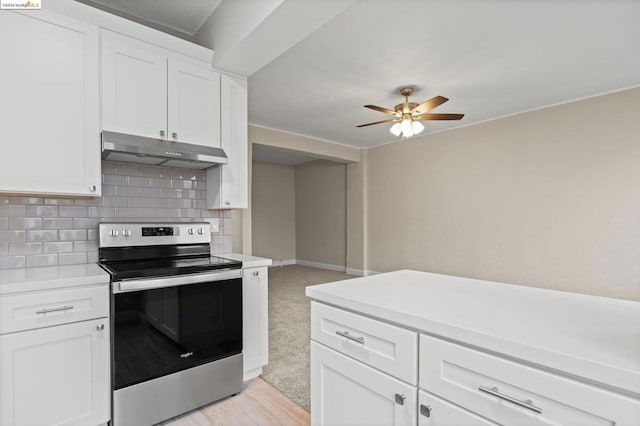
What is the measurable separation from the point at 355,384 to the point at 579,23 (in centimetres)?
300

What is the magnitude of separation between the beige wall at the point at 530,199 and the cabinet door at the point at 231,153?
3730 mm

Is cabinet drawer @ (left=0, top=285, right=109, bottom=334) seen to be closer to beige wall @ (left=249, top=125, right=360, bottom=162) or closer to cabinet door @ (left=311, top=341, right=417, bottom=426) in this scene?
cabinet door @ (left=311, top=341, right=417, bottom=426)

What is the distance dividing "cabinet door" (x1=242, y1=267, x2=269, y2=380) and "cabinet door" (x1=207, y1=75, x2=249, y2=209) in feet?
2.14

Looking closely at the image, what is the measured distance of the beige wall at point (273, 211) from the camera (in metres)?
7.65

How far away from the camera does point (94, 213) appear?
7.54 feet

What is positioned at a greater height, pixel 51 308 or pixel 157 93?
pixel 157 93

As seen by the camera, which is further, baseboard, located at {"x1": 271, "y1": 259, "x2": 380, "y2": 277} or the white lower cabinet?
baseboard, located at {"x1": 271, "y1": 259, "x2": 380, "y2": 277}

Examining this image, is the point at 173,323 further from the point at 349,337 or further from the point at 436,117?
the point at 436,117

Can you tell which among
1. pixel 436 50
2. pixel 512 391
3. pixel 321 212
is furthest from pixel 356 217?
pixel 512 391

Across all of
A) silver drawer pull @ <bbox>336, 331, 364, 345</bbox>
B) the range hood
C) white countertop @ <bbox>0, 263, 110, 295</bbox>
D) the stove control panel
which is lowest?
silver drawer pull @ <bbox>336, 331, 364, 345</bbox>

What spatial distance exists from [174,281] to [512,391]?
5.75 ft

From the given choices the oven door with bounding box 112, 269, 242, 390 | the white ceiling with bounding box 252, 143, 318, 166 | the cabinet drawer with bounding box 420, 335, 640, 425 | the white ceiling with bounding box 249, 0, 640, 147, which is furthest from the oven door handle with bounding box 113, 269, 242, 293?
the white ceiling with bounding box 252, 143, 318, 166

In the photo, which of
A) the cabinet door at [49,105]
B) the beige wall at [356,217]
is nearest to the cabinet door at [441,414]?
the cabinet door at [49,105]

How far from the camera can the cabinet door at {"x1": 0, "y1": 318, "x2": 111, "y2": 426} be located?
61.8 inches
